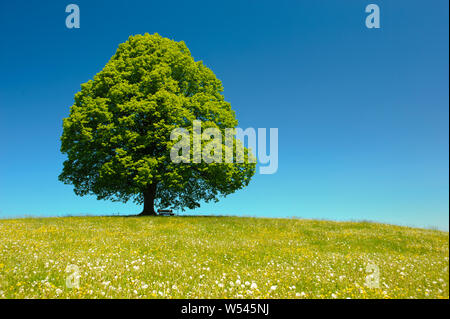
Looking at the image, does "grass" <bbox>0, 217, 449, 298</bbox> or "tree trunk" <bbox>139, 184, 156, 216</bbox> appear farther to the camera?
"tree trunk" <bbox>139, 184, 156, 216</bbox>

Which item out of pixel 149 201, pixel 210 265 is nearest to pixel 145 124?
pixel 149 201

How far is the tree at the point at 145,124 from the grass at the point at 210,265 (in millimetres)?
7569

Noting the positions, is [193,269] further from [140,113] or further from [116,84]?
[116,84]

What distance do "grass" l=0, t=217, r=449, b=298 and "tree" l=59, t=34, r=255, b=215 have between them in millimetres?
7569

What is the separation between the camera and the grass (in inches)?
330

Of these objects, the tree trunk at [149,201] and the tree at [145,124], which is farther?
the tree trunk at [149,201]

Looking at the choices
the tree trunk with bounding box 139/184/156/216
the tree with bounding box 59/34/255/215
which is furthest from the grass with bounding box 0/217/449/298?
the tree trunk with bounding box 139/184/156/216

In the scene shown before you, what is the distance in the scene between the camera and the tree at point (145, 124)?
83.0 ft

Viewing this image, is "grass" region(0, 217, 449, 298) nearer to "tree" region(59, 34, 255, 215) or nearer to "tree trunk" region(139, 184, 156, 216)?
"tree" region(59, 34, 255, 215)

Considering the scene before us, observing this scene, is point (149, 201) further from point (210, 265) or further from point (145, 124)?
point (210, 265)

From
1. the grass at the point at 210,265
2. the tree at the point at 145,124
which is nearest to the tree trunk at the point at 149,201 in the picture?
the tree at the point at 145,124

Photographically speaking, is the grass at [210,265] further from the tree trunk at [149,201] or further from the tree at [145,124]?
the tree trunk at [149,201]

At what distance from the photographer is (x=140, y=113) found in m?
26.9

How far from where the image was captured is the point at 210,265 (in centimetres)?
1107
